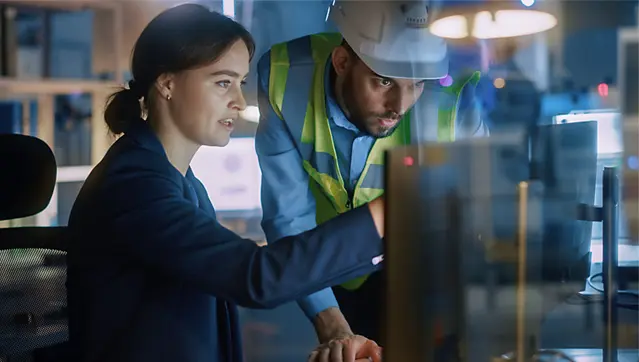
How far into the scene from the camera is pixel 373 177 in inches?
52.7

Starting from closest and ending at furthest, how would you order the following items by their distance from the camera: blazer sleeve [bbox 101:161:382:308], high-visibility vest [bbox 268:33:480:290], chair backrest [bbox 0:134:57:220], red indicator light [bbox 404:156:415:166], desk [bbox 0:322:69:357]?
red indicator light [bbox 404:156:415:166] → blazer sleeve [bbox 101:161:382:308] → high-visibility vest [bbox 268:33:480:290] → chair backrest [bbox 0:134:57:220] → desk [bbox 0:322:69:357]

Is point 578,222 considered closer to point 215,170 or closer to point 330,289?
point 330,289

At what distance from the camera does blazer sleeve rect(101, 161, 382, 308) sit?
1.27m

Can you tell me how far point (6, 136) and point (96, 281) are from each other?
1.17 ft

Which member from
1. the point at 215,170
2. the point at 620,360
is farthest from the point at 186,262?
the point at 620,360

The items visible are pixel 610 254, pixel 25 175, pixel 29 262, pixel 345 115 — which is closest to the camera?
pixel 610 254

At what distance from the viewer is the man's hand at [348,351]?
1.34m

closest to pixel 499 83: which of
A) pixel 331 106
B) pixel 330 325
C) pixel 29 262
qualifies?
pixel 331 106

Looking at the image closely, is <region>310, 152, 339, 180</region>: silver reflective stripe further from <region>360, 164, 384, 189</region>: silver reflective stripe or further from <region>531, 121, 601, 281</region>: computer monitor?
<region>531, 121, 601, 281</region>: computer monitor

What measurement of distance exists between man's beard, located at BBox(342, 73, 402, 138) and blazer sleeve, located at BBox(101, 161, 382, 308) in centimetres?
16

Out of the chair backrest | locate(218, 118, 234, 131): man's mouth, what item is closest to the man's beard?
locate(218, 118, 234, 131): man's mouth

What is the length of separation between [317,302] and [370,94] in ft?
1.24

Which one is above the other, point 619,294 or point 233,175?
point 233,175

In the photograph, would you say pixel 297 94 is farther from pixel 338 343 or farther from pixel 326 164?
pixel 338 343
